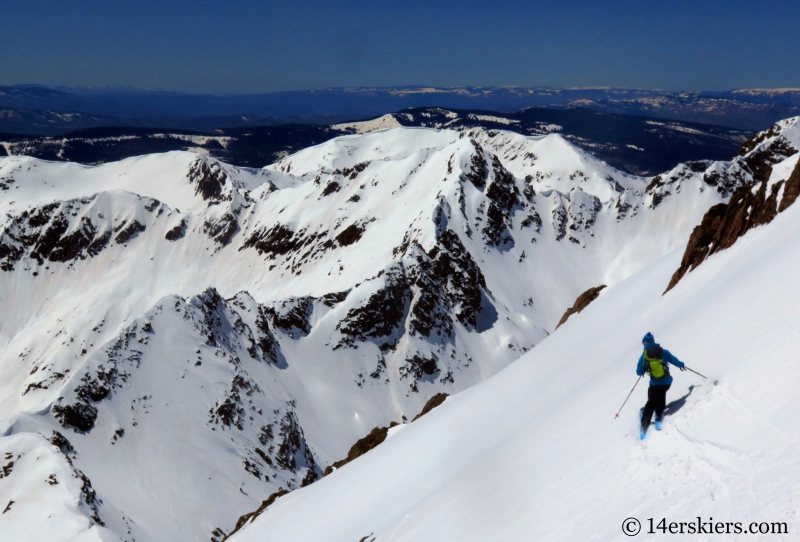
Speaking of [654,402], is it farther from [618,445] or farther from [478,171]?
[478,171]

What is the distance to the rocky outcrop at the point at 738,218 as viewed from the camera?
24.0 meters

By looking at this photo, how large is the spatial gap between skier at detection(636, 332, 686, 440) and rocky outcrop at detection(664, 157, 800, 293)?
52.2 feet

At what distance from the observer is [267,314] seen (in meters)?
89.4

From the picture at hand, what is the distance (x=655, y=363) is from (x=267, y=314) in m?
82.3

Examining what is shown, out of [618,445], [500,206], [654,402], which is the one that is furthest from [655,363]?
[500,206]

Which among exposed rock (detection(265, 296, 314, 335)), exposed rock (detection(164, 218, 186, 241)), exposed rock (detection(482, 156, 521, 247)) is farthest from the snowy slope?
exposed rock (detection(164, 218, 186, 241))

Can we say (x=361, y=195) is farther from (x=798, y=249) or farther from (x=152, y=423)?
(x=798, y=249)

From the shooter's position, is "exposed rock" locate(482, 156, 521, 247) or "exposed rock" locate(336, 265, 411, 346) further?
"exposed rock" locate(482, 156, 521, 247)

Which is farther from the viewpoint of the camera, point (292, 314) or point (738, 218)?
point (292, 314)

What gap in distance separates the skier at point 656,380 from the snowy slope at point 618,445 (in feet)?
1.26

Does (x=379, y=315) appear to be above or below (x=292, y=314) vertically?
below

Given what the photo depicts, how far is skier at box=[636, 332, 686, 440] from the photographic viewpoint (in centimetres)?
1191

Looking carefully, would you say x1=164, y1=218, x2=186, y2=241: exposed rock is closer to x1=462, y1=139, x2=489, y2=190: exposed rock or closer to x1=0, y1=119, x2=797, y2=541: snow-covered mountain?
x1=0, y1=119, x2=797, y2=541: snow-covered mountain

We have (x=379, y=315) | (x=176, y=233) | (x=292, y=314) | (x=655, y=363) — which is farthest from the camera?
(x=176, y=233)
